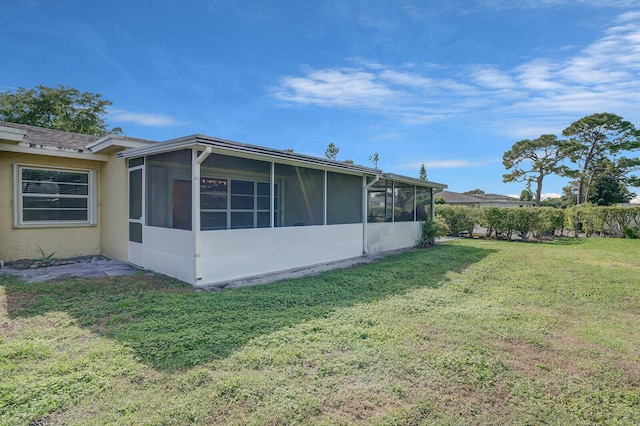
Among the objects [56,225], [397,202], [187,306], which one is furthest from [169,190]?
[397,202]

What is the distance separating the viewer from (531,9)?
8.76m

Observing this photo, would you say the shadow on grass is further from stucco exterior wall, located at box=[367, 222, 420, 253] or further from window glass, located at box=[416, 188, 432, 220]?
window glass, located at box=[416, 188, 432, 220]

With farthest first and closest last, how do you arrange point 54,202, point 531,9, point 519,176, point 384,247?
1. point 519,176
2. point 384,247
3. point 531,9
4. point 54,202

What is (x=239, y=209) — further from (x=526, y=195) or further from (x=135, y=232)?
(x=526, y=195)

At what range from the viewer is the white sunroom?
5867mm

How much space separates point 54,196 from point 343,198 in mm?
7430

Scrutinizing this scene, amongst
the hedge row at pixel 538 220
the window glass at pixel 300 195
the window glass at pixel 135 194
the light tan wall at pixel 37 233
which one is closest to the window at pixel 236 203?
the window glass at pixel 300 195

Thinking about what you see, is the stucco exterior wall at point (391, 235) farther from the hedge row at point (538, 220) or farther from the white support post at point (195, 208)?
the white support post at point (195, 208)

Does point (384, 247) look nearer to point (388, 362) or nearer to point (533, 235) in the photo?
point (388, 362)

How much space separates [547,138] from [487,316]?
3413 cm

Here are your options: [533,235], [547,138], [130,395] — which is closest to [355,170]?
[130,395]

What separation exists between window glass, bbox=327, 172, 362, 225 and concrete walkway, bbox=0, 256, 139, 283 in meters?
4.99

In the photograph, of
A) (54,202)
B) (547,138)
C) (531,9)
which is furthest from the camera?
(547,138)

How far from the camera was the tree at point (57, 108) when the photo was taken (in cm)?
2128
